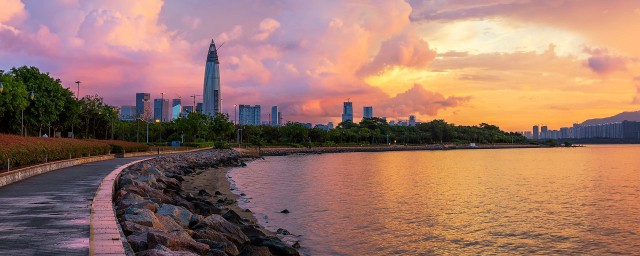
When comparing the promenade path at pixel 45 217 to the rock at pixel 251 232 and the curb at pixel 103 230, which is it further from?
the rock at pixel 251 232

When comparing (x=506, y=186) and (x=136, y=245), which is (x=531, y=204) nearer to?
(x=506, y=186)

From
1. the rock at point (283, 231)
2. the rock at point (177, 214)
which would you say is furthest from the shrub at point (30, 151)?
the rock at point (283, 231)

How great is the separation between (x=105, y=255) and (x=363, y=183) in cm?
4210

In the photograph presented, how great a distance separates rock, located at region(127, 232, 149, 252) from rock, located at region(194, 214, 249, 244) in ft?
15.3

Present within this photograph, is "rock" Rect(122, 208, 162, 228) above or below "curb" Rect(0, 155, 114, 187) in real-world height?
below

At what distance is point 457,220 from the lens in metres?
27.7

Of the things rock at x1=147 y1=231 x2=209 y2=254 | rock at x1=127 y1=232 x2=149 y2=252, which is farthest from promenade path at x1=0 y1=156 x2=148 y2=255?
rock at x1=147 y1=231 x2=209 y2=254

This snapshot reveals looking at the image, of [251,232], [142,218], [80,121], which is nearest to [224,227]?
[251,232]

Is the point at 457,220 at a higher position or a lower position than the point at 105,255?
lower

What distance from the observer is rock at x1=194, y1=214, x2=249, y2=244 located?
16859 millimetres

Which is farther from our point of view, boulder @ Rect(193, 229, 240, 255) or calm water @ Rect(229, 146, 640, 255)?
calm water @ Rect(229, 146, 640, 255)

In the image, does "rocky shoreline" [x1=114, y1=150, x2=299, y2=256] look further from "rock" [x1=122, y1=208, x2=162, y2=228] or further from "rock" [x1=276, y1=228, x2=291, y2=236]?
"rock" [x1=276, y1=228, x2=291, y2=236]

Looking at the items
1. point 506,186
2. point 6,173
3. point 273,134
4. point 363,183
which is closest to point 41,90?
point 363,183

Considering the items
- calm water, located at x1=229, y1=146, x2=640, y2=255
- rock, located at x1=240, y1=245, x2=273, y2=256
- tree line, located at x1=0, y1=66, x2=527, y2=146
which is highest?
tree line, located at x1=0, y1=66, x2=527, y2=146
